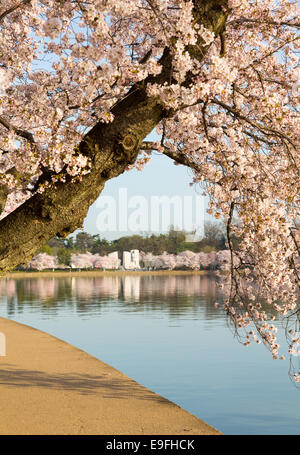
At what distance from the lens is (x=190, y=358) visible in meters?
16.0

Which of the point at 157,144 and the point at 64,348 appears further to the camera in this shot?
the point at 64,348

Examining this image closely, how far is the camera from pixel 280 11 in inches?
255

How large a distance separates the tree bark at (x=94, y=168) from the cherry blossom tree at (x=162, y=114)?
0.03ft

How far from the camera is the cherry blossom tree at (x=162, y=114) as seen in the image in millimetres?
4828

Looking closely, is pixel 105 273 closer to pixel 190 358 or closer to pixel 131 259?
pixel 131 259

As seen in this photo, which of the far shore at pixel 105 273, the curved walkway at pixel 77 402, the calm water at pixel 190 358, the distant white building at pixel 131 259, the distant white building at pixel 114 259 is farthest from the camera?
the distant white building at pixel 114 259

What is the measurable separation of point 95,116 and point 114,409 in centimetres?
419

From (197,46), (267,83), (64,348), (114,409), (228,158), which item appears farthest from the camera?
(64,348)

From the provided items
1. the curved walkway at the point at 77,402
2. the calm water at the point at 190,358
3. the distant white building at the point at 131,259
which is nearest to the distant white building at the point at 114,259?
the distant white building at the point at 131,259

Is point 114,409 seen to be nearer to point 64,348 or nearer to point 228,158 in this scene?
point 228,158

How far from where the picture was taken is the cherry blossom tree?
4828mm

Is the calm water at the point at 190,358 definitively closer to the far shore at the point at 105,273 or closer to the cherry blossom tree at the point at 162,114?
the cherry blossom tree at the point at 162,114

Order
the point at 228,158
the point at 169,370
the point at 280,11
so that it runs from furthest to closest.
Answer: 1. the point at 169,370
2. the point at 280,11
3. the point at 228,158

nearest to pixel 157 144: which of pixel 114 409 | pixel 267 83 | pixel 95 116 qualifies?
pixel 95 116
